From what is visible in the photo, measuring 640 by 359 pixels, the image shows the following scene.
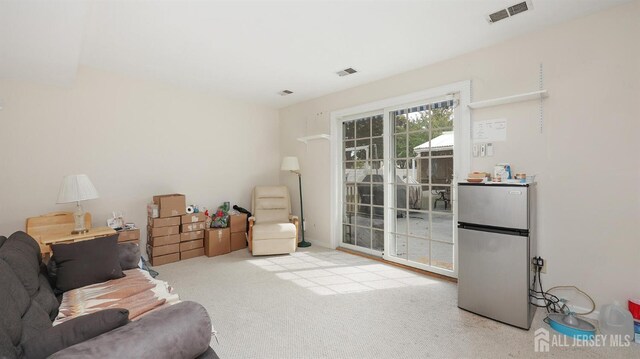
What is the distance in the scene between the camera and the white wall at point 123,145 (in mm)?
3139

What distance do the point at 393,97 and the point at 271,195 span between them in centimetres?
251

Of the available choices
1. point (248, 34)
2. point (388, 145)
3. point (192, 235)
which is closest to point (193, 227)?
point (192, 235)

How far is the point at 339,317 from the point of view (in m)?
2.42

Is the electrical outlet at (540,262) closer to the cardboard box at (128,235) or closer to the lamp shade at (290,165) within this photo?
the lamp shade at (290,165)

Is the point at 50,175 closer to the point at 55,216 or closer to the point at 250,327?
the point at 55,216

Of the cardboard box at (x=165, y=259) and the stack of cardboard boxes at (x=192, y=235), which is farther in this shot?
the stack of cardboard boxes at (x=192, y=235)

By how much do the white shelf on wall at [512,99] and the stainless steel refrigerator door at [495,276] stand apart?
1282 mm

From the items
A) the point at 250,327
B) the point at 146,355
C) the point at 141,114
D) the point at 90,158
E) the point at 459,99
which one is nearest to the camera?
the point at 146,355

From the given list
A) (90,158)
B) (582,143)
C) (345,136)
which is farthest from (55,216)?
(582,143)

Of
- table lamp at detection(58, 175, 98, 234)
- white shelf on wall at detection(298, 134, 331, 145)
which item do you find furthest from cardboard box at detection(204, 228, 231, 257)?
white shelf on wall at detection(298, 134, 331, 145)

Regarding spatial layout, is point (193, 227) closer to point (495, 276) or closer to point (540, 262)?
point (495, 276)

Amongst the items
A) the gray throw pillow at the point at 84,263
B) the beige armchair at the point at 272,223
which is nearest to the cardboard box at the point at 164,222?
the beige armchair at the point at 272,223

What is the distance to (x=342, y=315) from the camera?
2.45 m

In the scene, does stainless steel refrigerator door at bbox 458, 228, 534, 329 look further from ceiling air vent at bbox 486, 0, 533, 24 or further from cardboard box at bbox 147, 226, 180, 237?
cardboard box at bbox 147, 226, 180, 237
